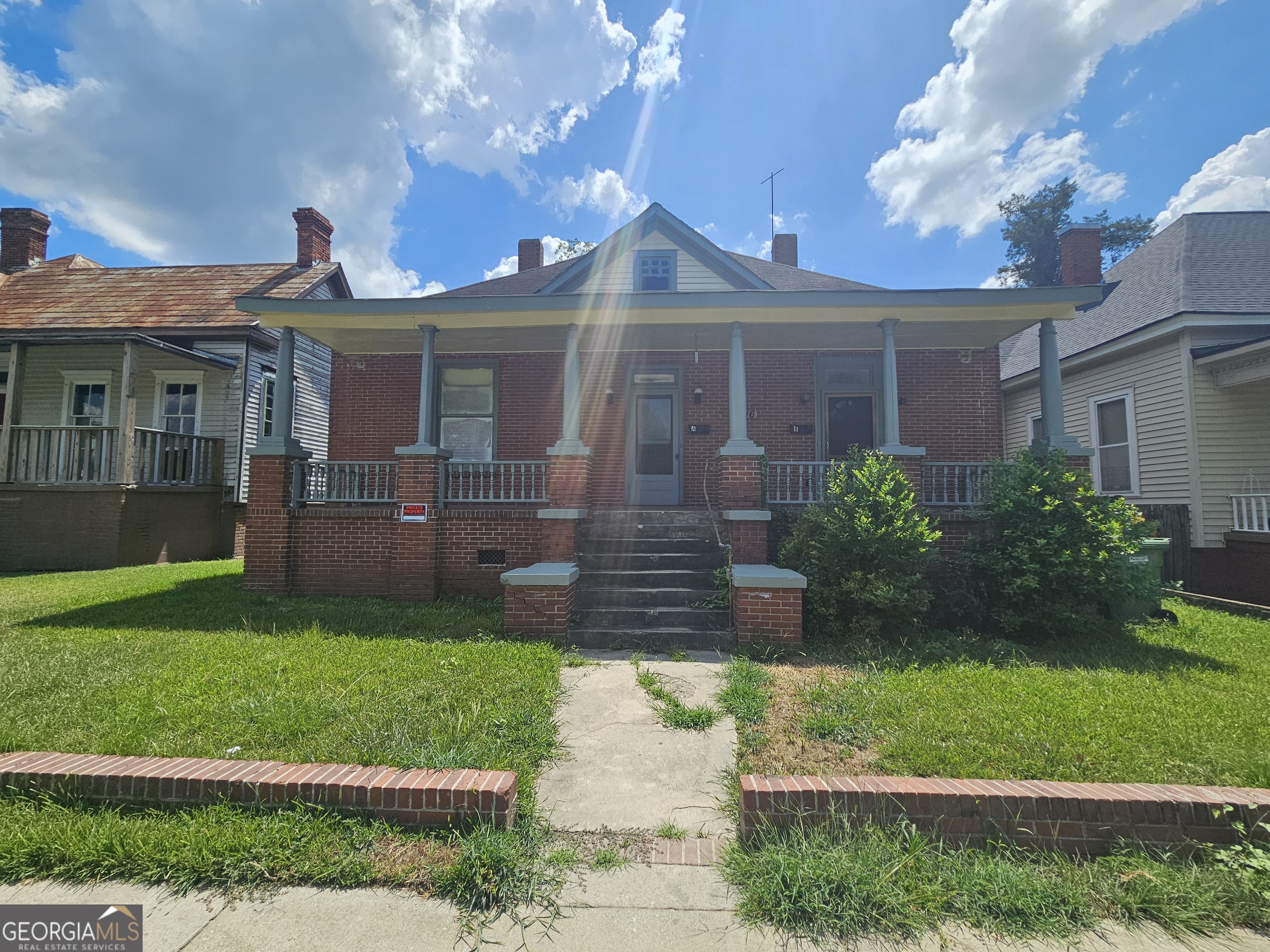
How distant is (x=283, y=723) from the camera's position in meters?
3.37

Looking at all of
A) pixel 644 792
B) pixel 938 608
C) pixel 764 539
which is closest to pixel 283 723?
pixel 644 792

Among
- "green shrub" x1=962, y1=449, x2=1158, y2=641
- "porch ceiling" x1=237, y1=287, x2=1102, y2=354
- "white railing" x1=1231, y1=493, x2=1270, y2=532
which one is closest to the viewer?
"green shrub" x1=962, y1=449, x2=1158, y2=641

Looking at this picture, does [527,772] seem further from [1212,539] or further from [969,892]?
[1212,539]

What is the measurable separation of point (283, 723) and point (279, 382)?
5.58 meters

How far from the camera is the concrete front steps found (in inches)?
221

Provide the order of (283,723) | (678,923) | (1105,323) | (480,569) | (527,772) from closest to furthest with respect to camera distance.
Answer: (678,923) < (527,772) < (283,723) < (480,569) < (1105,323)

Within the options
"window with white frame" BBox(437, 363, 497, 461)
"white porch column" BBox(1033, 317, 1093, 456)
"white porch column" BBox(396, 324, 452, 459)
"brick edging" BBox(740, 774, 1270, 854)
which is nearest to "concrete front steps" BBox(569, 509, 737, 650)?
"white porch column" BBox(396, 324, 452, 459)

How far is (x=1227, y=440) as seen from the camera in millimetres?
8703

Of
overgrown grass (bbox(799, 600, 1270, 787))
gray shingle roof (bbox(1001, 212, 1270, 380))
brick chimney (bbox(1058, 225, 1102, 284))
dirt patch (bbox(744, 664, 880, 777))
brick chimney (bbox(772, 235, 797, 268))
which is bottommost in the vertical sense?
dirt patch (bbox(744, 664, 880, 777))

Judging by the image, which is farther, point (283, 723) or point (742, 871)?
point (283, 723)

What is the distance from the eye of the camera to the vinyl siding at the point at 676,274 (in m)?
10.1

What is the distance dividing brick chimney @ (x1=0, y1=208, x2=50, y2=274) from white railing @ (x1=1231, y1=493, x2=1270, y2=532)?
2690cm

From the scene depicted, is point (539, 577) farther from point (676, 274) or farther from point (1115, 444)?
point (1115, 444)

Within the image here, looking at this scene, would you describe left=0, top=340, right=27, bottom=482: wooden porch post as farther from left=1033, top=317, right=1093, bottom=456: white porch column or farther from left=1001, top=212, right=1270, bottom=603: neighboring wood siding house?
left=1001, top=212, right=1270, bottom=603: neighboring wood siding house
